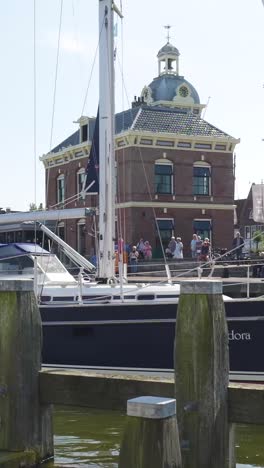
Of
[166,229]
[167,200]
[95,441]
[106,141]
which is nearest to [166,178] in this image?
[167,200]

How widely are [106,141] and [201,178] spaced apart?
1053 inches

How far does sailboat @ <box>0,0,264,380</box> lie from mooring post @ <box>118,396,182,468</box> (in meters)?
7.18

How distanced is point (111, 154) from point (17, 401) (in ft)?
27.1

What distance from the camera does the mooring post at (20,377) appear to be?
7.15 m

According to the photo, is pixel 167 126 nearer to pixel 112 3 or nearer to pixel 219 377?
pixel 112 3

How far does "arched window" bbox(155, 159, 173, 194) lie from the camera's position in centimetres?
3978

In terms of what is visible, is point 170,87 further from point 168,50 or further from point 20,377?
point 20,377

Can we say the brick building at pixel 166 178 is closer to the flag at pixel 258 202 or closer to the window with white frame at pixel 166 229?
the window with white frame at pixel 166 229

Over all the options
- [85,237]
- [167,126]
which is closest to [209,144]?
[167,126]

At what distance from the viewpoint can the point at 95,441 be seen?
9805 mm

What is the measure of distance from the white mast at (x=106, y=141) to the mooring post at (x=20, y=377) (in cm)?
700

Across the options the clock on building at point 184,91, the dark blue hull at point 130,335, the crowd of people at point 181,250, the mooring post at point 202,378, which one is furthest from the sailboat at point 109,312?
the clock on building at point 184,91

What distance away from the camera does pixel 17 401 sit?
7.18m

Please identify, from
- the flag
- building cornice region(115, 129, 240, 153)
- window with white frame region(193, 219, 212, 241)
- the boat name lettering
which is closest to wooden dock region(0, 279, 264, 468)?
the boat name lettering
